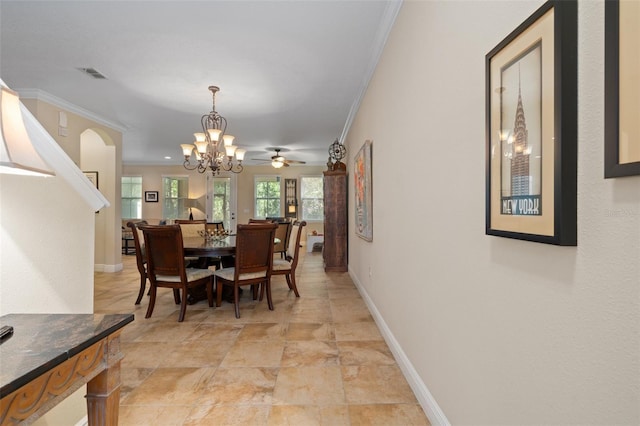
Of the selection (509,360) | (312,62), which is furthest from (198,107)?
(509,360)

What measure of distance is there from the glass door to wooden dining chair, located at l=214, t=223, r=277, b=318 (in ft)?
21.4

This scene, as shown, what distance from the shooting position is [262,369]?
227 cm

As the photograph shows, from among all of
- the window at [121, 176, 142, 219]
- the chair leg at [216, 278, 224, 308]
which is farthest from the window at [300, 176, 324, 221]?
the chair leg at [216, 278, 224, 308]

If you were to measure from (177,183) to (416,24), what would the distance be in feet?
31.5

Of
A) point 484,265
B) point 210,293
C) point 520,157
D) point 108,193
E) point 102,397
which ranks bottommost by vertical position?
point 210,293

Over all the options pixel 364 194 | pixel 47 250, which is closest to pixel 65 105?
pixel 47 250

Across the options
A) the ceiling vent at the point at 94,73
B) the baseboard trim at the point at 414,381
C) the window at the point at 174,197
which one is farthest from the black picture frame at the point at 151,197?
the baseboard trim at the point at 414,381

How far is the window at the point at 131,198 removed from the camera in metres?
9.88

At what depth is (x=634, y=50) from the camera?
60cm

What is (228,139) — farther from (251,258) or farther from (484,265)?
(484,265)

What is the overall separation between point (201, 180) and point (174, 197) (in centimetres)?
99

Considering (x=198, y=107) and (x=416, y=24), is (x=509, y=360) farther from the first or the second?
(x=198, y=107)

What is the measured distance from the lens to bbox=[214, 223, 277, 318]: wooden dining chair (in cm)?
335

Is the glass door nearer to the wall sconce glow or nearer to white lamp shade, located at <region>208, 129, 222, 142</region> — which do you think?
white lamp shade, located at <region>208, 129, 222, 142</region>
